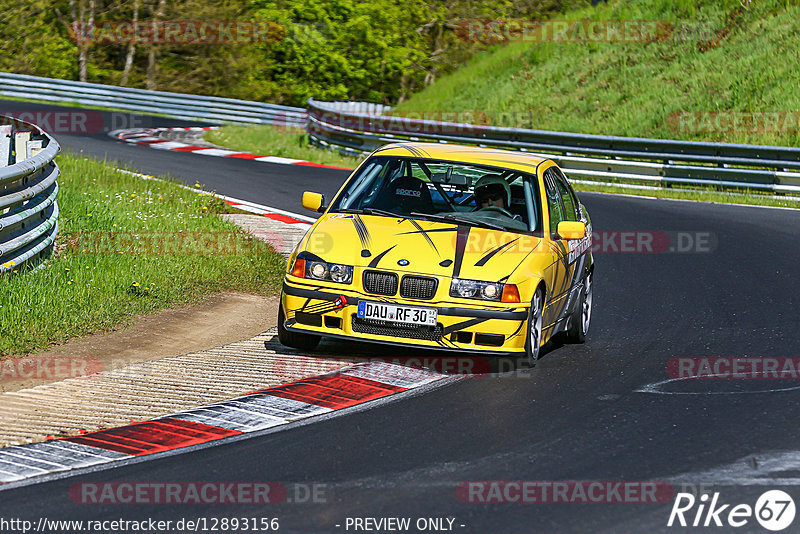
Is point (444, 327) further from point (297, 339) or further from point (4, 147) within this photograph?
point (4, 147)

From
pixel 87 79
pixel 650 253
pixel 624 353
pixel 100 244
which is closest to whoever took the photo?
pixel 624 353

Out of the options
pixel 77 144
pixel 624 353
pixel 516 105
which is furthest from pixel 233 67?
pixel 624 353

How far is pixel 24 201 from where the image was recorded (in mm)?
10406

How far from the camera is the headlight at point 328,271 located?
27.6 ft

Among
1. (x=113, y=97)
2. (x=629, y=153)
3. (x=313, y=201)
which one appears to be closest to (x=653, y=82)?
(x=629, y=153)

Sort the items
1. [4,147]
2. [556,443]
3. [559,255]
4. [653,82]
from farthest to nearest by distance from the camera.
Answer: [653,82] < [4,147] < [559,255] < [556,443]

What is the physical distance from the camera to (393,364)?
8492mm

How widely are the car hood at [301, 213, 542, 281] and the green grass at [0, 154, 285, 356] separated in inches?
86.4

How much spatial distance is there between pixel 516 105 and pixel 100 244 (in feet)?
77.8

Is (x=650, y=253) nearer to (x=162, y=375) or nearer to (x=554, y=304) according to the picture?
(x=554, y=304)

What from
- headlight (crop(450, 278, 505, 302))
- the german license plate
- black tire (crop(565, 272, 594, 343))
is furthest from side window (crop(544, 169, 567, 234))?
the german license plate

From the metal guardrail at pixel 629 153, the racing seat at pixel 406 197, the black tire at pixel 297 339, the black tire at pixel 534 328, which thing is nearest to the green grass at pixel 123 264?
the black tire at pixel 297 339

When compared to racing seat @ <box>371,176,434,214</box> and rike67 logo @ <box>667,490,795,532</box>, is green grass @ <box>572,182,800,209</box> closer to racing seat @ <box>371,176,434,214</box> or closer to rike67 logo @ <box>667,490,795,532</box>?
racing seat @ <box>371,176,434,214</box>

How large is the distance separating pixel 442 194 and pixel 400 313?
1719 mm
